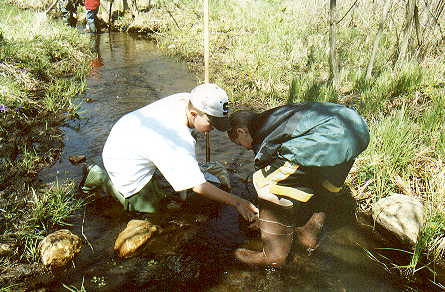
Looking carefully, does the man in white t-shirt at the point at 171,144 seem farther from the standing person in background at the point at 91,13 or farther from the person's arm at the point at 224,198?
the standing person in background at the point at 91,13

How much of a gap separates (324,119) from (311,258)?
4.45 ft

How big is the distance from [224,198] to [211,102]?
77 cm

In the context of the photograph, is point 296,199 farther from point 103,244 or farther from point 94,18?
point 94,18

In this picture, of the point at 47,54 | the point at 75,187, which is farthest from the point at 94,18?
the point at 75,187

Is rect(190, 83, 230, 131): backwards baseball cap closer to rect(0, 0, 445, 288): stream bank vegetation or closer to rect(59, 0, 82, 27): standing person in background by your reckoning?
rect(0, 0, 445, 288): stream bank vegetation

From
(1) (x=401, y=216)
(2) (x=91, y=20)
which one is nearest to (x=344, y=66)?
(1) (x=401, y=216)

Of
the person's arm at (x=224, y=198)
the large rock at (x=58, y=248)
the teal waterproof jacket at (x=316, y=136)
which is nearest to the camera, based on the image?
the teal waterproof jacket at (x=316, y=136)

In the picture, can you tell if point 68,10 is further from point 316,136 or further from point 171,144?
point 316,136

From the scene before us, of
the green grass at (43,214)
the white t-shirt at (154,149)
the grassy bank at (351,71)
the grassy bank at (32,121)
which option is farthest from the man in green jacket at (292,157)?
the grassy bank at (32,121)

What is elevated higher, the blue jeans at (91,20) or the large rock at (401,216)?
the blue jeans at (91,20)

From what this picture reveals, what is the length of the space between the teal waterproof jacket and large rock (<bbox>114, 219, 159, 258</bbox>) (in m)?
1.28

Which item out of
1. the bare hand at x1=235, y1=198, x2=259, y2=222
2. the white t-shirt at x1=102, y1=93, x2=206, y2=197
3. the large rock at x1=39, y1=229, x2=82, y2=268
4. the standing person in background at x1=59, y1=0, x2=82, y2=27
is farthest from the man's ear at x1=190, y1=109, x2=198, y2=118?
the standing person in background at x1=59, y1=0, x2=82, y2=27

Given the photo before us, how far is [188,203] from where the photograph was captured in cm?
356

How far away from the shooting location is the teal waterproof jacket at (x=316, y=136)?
242cm
